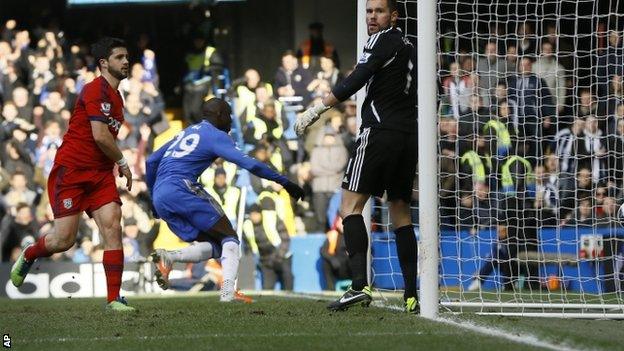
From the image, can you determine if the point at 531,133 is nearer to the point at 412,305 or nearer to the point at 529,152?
the point at 529,152

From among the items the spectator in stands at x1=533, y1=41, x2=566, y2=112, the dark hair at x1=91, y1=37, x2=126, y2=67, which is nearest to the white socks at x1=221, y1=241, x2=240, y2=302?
the dark hair at x1=91, y1=37, x2=126, y2=67

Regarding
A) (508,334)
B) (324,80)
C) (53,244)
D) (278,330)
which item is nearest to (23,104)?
(324,80)

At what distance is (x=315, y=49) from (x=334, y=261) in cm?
452

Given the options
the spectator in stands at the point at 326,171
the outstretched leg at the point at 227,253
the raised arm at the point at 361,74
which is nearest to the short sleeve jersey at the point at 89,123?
the outstretched leg at the point at 227,253

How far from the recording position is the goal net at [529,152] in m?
11.3

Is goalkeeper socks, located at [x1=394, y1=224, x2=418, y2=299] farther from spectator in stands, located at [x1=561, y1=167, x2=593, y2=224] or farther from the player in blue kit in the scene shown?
spectator in stands, located at [x1=561, y1=167, x2=593, y2=224]

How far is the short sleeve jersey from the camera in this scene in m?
9.90

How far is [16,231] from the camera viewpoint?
62.4 feet

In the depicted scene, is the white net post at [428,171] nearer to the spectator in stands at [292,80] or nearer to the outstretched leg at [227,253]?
the outstretched leg at [227,253]

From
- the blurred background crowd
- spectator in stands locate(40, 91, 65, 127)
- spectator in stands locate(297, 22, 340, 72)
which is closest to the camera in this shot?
the blurred background crowd

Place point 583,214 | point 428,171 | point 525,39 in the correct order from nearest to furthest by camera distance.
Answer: point 428,171 → point 525,39 → point 583,214

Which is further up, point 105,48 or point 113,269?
point 105,48

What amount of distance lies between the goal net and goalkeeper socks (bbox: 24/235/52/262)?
2.70 meters

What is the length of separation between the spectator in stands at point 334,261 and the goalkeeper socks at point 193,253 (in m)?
6.98
